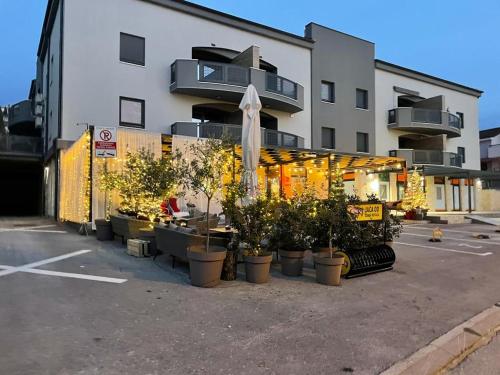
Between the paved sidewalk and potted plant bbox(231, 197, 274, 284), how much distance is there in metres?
3.13

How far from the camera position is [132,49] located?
1809 cm

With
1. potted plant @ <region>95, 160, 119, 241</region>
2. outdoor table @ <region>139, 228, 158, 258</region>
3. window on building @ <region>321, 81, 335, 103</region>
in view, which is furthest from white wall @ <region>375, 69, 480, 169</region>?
outdoor table @ <region>139, 228, 158, 258</region>

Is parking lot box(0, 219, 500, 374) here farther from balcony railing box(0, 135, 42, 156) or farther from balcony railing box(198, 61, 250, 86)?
balcony railing box(0, 135, 42, 156)

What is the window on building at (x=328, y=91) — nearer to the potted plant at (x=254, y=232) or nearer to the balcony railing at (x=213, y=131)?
the balcony railing at (x=213, y=131)

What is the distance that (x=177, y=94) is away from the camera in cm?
1917

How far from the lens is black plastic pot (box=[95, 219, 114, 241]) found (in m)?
10.5

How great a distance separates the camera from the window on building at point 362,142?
26.4 metres

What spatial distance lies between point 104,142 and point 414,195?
55.4 ft

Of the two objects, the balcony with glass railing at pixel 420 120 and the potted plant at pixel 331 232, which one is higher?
the balcony with glass railing at pixel 420 120

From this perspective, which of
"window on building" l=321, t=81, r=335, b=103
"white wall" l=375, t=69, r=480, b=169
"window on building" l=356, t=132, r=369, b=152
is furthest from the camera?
"white wall" l=375, t=69, r=480, b=169

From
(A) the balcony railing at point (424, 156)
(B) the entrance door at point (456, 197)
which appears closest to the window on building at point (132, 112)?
(A) the balcony railing at point (424, 156)

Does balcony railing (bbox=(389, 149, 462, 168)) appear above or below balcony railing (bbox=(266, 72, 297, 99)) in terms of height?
below

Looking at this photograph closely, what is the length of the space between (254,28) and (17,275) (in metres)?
19.1

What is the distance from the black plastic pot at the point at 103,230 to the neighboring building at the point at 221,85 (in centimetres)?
727
